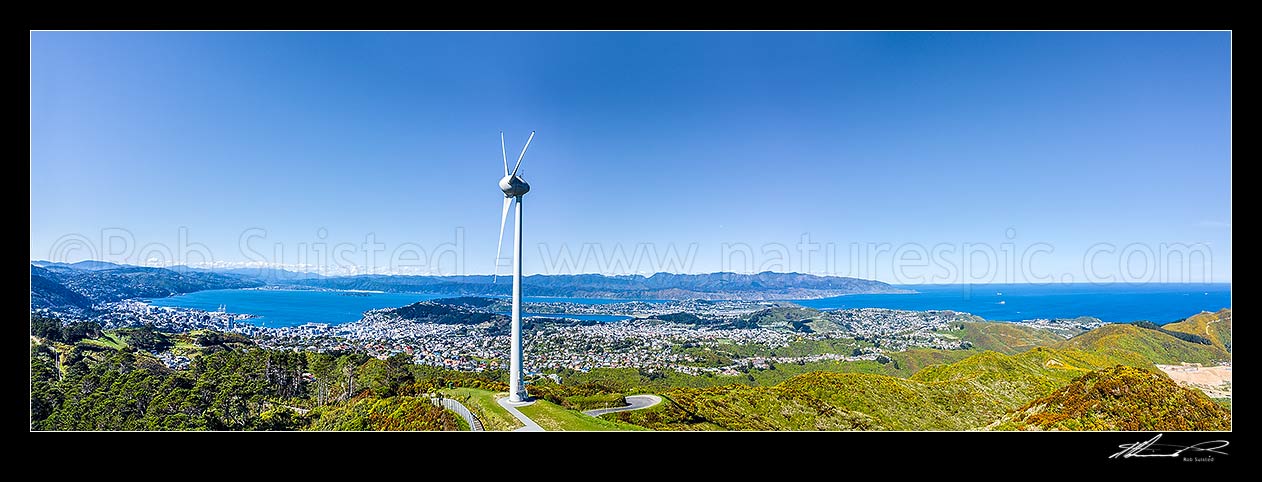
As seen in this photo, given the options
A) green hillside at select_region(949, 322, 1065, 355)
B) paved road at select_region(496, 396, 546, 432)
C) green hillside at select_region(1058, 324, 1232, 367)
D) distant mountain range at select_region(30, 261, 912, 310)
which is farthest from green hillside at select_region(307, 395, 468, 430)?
green hillside at select_region(949, 322, 1065, 355)

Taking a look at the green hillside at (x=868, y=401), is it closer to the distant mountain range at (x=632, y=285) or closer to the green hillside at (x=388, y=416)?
the green hillside at (x=388, y=416)

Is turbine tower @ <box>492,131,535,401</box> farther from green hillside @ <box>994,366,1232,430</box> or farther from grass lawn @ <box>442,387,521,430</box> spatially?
green hillside @ <box>994,366,1232,430</box>
